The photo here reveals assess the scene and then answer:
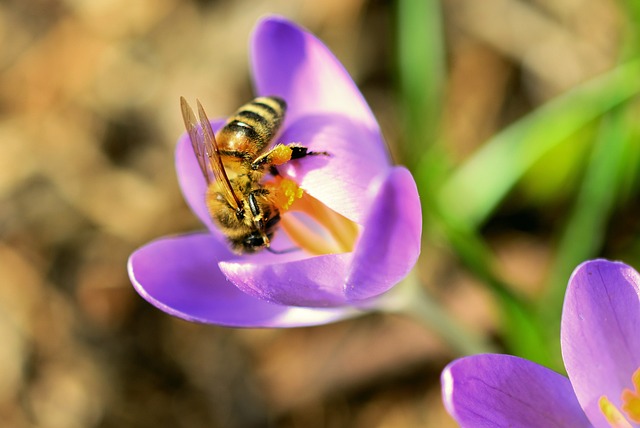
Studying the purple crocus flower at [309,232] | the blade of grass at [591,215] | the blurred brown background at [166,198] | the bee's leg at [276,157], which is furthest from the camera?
the blurred brown background at [166,198]

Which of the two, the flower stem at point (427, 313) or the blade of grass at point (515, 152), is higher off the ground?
the blade of grass at point (515, 152)

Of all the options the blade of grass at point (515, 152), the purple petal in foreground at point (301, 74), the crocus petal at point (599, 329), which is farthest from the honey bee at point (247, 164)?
the blade of grass at point (515, 152)

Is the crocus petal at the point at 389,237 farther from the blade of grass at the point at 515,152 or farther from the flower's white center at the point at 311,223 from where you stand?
the blade of grass at the point at 515,152

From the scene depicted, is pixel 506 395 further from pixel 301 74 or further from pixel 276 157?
pixel 301 74

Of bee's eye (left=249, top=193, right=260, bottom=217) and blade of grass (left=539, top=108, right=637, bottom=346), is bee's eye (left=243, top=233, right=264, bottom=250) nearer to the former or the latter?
bee's eye (left=249, top=193, right=260, bottom=217)

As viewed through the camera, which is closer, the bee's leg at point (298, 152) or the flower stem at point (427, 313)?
the bee's leg at point (298, 152)

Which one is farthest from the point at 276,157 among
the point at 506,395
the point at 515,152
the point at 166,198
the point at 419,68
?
the point at 166,198

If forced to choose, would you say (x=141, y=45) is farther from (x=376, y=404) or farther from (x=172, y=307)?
(x=172, y=307)

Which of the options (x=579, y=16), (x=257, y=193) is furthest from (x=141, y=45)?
(x=257, y=193)
